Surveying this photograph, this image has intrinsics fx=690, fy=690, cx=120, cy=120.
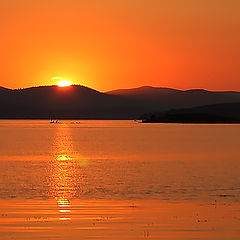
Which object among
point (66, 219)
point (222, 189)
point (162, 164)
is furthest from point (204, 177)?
point (66, 219)

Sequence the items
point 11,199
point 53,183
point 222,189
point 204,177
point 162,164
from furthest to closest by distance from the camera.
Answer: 1. point 162,164
2. point 204,177
3. point 53,183
4. point 222,189
5. point 11,199

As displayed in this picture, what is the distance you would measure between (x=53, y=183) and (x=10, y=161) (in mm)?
24010

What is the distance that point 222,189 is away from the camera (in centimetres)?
3959

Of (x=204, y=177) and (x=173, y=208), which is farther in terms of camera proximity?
(x=204, y=177)

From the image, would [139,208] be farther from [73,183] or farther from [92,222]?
[73,183]

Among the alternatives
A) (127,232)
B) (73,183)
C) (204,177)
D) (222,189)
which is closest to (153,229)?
(127,232)

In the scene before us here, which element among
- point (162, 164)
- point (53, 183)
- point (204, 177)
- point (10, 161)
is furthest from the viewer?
point (10, 161)

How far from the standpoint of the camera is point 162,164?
63.3 meters

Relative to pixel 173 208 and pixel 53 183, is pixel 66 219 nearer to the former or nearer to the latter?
pixel 173 208

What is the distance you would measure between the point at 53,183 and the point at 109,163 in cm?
2157

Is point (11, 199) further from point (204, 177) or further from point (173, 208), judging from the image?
point (204, 177)

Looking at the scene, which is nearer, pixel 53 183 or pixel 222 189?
pixel 222 189

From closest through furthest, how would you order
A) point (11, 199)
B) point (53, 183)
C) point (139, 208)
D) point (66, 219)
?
point (66, 219) → point (139, 208) → point (11, 199) → point (53, 183)

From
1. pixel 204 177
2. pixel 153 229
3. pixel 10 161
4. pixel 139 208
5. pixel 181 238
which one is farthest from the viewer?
pixel 10 161
